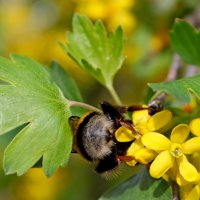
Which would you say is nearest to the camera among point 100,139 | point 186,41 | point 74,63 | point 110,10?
point 100,139

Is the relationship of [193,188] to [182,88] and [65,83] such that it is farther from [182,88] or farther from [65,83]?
[65,83]

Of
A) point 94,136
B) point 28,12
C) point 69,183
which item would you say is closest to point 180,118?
point 94,136

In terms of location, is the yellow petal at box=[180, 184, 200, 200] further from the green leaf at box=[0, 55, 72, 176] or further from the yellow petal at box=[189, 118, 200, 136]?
the green leaf at box=[0, 55, 72, 176]

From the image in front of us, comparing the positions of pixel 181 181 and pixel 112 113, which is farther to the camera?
pixel 112 113

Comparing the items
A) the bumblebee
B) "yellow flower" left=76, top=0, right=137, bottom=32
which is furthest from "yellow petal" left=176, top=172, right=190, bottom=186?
"yellow flower" left=76, top=0, right=137, bottom=32

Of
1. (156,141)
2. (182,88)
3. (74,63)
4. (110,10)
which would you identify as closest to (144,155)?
(156,141)

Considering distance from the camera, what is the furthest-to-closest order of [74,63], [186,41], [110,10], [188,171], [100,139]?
[74,63] → [110,10] → [186,41] → [100,139] → [188,171]

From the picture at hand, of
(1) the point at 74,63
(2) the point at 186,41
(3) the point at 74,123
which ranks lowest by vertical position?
(1) the point at 74,63
